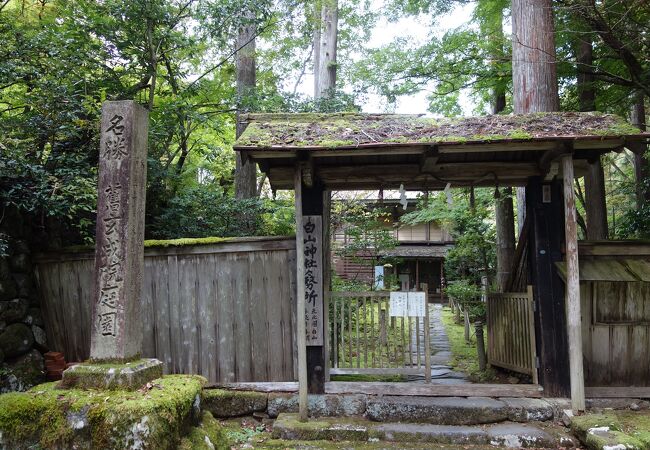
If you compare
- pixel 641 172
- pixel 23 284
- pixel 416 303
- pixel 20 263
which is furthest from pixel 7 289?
pixel 641 172

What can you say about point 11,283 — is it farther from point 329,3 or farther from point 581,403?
point 329,3

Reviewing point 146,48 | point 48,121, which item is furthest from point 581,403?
point 146,48

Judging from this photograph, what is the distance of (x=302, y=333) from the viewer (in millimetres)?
6363

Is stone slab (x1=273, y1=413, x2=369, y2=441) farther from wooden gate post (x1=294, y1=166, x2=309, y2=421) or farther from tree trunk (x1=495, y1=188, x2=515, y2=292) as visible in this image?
tree trunk (x1=495, y1=188, x2=515, y2=292)

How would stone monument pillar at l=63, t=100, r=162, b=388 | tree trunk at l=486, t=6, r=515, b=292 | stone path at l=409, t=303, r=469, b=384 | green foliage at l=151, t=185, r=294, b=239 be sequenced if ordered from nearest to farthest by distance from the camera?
stone monument pillar at l=63, t=100, r=162, b=388
stone path at l=409, t=303, r=469, b=384
green foliage at l=151, t=185, r=294, b=239
tree trunk at l=486, t=6, r=515, b=292

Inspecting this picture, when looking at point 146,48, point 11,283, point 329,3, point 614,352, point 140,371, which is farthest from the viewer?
point 329,3

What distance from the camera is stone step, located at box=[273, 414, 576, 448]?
5789 millimetres

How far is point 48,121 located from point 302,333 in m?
5.85

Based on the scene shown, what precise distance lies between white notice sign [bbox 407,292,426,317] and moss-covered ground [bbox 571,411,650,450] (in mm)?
2506

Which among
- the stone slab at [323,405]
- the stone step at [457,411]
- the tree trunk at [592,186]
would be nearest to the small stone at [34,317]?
the stone slab at [323,405]

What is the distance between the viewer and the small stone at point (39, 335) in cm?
766

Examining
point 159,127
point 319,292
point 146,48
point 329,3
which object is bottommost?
point 319,292

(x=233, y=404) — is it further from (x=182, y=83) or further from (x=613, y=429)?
(x=182, y=83)

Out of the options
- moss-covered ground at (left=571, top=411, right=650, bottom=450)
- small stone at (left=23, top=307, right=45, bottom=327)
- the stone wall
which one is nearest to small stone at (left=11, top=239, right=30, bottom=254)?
the stone wall
